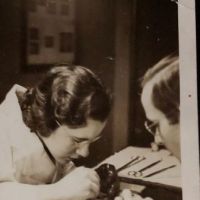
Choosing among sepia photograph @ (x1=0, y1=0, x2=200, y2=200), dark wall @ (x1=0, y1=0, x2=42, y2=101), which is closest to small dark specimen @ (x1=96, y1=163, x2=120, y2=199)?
sepia photograph @ (x1=0, y1=0, x2=200, y2=200)

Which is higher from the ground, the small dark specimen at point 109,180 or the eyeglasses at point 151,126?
the eyeglasses at point 151,126

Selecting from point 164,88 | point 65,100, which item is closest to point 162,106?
point 164,88

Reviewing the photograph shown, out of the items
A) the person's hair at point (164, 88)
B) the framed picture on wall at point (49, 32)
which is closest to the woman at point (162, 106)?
the person's hair at point (164, 88)

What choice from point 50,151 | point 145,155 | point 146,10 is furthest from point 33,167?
point 146,10

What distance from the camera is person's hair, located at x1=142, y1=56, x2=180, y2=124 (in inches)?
20.1

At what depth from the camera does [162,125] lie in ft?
1.68

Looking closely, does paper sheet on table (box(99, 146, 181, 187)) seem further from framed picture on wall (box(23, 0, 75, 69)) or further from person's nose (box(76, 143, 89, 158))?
framed picture on wall (box(23, 0, 75, 69))

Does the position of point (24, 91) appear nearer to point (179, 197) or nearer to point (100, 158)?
point (100, 158)

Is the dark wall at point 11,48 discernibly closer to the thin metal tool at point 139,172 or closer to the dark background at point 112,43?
the dark background at point 112,43

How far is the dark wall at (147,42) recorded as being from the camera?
1.68 feet

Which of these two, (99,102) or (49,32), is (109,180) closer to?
(99,102)

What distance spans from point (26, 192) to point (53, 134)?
8 centimetres

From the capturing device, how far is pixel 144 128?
20.1 inches

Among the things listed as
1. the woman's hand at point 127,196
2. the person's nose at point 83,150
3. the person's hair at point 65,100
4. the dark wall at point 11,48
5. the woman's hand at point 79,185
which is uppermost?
the dark wall at point 11,48
